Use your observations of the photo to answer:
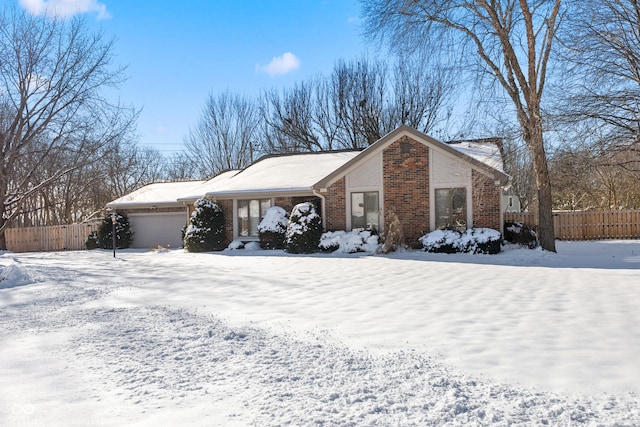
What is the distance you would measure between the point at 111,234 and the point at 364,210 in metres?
13.3

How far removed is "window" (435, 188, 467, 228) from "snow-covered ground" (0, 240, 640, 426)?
6.87 m

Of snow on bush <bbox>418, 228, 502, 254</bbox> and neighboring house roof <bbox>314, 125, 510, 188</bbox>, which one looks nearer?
snow on bush <bbox>418, 228, 502, 254</bbox>

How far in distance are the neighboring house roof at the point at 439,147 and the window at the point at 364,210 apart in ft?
3.80

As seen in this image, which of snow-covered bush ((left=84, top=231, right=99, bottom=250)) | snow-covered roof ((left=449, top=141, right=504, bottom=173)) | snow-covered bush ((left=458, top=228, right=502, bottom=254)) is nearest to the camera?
snow-covered bush ((left=458, top=228, right=502, bottom=254))

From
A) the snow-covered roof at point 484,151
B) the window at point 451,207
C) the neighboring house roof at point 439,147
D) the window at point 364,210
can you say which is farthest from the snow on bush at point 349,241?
the snow-covered roof at point 484,151

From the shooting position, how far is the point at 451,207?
54.5ft

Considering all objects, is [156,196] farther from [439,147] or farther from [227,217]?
[439,147]

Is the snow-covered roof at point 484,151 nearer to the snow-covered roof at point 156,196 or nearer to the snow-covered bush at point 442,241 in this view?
the snow-covered bush at point 442,241

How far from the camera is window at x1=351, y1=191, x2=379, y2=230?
17562 mm

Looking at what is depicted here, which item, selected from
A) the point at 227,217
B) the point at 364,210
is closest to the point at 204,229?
the point at 227,217

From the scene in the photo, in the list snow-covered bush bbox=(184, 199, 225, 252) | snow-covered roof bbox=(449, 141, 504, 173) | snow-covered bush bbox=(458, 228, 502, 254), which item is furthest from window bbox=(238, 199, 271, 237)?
snow-covered bush bbox=(458, 228, 502, 254)

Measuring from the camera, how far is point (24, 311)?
297 inches

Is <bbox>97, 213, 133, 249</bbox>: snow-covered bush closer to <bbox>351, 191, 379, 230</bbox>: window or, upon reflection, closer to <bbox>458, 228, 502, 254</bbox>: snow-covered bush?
<bbox>351, 191, 379, 230</bbox>: window

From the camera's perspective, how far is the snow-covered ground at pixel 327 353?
3420 millimetres
